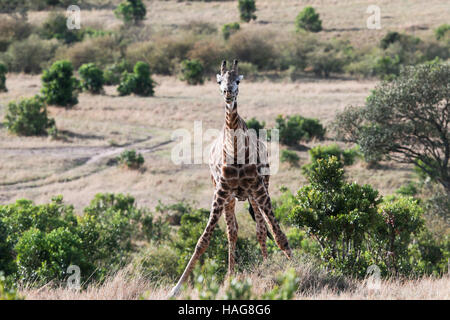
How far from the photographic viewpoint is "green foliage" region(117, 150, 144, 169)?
26.7 m

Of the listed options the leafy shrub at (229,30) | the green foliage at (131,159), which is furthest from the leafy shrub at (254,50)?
the green foliage at (131,159)

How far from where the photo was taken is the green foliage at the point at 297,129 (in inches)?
1179

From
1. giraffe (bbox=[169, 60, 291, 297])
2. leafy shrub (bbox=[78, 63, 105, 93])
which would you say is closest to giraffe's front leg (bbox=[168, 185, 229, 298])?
giraffe (bbox=[169, 60, 291, 297])

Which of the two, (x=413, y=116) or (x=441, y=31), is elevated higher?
(x=441, y=31)

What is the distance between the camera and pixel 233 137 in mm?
7832

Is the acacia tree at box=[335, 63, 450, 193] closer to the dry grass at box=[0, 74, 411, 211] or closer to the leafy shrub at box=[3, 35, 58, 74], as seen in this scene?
the dry grass at box=[0, 74, 411, 211]

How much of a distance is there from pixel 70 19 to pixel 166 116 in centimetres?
4245

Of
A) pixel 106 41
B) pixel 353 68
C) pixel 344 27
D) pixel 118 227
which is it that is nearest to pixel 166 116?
pixel 118 227

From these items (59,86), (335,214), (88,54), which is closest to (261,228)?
(335,214)

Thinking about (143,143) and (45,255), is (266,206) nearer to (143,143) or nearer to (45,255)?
(45,255)

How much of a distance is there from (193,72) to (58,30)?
1212 inches

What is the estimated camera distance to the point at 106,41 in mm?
60750

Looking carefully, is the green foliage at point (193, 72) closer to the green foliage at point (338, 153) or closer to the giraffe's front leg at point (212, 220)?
the green foliage at point (338, 153)

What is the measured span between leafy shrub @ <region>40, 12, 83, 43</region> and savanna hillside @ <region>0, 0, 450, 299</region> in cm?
27
